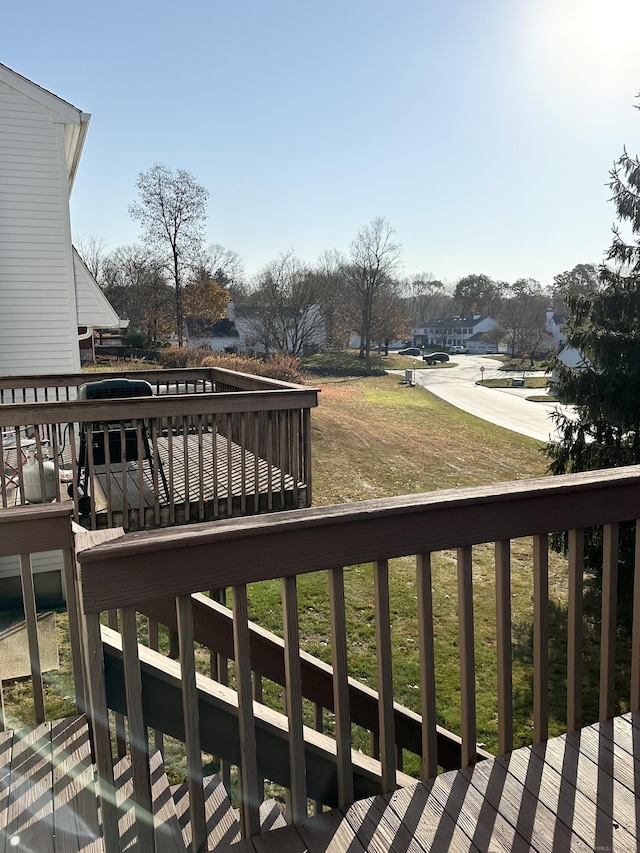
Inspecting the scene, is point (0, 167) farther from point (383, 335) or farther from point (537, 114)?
point (383, 335)

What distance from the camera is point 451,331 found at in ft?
281

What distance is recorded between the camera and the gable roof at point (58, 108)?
888 centimetres

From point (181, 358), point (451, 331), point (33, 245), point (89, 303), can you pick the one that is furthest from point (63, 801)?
point (451, 331)

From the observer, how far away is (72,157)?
10734 mm

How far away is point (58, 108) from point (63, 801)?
10428mm

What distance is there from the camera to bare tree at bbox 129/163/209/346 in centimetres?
3212

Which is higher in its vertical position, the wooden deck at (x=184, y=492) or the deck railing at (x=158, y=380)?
the deck railing at (x=158, y=380)

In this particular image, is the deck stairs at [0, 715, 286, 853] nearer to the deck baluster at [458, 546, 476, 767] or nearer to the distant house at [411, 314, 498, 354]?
the deck baluster at [458, 546, 476, 767]

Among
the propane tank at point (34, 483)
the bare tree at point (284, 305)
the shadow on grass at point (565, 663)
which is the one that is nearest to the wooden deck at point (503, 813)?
the shadow on grass at point (565, 663)

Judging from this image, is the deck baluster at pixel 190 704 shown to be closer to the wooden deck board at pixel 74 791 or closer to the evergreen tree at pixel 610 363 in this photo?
the wooden deck board at pixel 74 791

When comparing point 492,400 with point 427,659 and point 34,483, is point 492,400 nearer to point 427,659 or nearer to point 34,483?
point 34,483

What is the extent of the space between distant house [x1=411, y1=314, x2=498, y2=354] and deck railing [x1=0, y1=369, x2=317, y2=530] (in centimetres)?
7875

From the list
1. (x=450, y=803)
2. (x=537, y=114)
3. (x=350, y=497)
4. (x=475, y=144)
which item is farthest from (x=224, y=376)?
(x=475, y=144)

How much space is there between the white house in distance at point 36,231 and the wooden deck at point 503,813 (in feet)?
32.2
